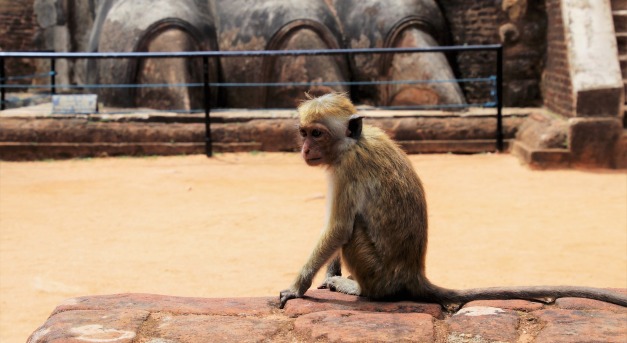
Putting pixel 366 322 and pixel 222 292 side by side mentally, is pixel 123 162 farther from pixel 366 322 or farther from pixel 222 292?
pixel 366 322

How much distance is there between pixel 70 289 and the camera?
5324mm

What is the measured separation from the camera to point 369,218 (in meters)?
3.53

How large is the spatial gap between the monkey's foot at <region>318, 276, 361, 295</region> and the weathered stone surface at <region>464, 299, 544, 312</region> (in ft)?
1.66

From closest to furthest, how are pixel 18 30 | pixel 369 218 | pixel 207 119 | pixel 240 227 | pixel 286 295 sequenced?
pixel 286 295
pixel 369 218
pixel 240 227
pixel 207 119
pixel 18 30

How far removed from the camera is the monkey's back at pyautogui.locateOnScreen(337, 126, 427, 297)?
352cm

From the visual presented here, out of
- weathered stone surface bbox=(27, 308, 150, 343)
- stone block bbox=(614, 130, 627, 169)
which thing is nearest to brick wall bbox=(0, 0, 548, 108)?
stone block bbox=(614, 130, 627, 169)

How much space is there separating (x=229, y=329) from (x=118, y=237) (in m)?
3.81

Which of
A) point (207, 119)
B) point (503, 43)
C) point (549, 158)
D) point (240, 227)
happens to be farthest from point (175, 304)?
point (503, 43)

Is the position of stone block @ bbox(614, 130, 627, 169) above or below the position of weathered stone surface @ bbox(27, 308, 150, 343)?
above

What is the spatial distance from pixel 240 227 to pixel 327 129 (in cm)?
338

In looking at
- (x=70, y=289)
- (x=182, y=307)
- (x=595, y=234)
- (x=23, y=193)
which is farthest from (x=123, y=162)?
(x=182, y=307)

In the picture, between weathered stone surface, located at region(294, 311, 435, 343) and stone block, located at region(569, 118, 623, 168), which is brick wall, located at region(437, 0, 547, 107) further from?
weathered stone surface, located at region(294, 311, 435, 343)

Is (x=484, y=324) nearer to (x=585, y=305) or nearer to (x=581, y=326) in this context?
(x=581, y=326)

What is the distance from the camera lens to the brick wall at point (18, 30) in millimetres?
18281
